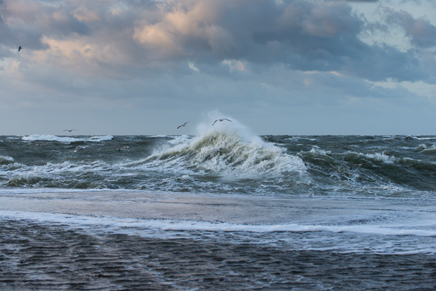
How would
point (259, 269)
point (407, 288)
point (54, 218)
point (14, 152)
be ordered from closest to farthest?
point (407, 288)
point (259, 269)
point (54, 218)
point (14, 152)

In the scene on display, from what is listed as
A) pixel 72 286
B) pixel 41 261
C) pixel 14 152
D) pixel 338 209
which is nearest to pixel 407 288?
pixel 72 286

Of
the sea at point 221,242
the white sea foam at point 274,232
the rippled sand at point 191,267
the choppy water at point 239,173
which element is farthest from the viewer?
the choppy water at point 239,173

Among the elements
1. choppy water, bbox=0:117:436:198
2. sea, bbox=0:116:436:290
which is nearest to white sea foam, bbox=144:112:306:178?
choppy water, bbox=0:117:436:198

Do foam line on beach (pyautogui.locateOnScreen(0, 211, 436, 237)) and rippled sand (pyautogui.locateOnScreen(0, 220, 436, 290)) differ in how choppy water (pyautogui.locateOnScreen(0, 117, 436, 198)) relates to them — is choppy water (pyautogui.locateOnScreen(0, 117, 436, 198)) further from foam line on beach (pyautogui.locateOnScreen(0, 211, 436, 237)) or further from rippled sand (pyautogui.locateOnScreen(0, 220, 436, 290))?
rippled sand (pyautogui.locateOnScreen(0, 220, 436, 290))

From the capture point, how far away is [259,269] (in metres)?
3.12

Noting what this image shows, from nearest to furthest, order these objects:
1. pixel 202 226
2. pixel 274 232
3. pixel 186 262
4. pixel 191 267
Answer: pixel 191 267, pixel 186 262, pixel 274 232, pixel 202 226

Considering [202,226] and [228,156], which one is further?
[228,156]

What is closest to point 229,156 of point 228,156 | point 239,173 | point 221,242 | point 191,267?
point 228,156

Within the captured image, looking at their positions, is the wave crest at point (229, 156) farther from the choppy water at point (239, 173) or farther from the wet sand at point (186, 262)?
the wet sand at point (186, 262)

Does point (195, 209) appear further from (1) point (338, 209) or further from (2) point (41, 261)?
(2) point (41, 261)

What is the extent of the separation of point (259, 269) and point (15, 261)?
2250 mm

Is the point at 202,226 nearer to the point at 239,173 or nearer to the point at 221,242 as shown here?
the point at 221,242

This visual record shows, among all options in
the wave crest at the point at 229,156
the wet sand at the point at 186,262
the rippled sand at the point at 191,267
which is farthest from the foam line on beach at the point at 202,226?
the wave crest at the point at 229,156

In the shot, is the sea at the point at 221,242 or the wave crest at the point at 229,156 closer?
the sea at the point at 221,242
